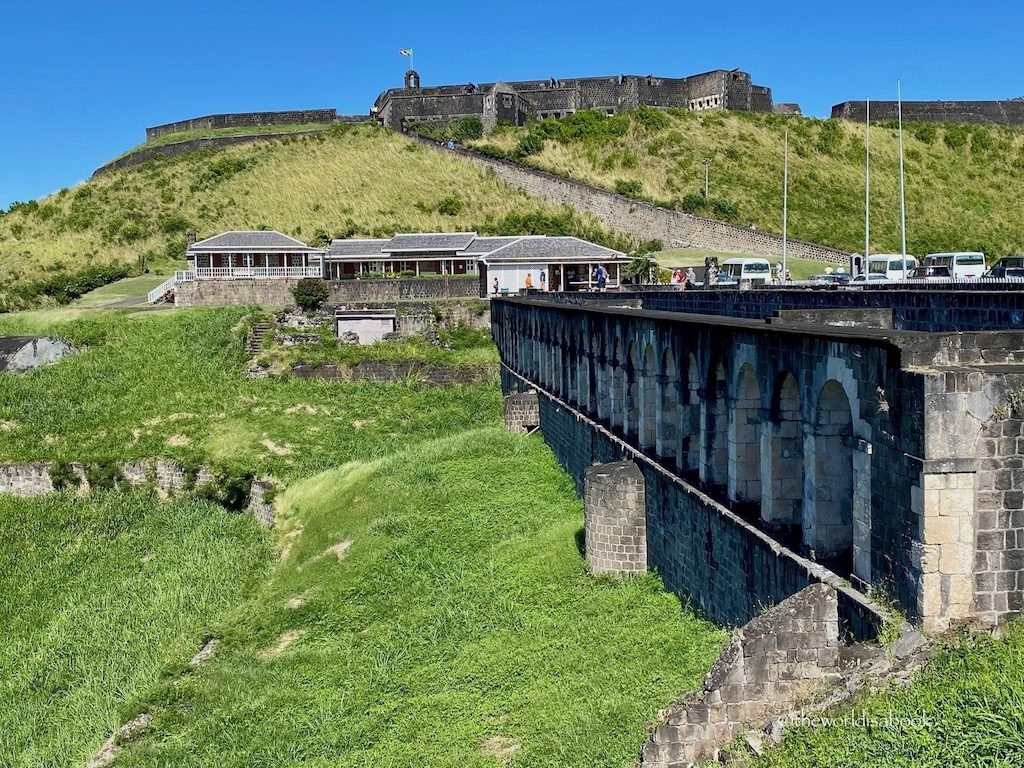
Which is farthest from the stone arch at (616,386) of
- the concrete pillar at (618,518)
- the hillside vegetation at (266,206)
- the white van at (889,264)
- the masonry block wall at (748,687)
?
the hillside vegetation at (266,206)

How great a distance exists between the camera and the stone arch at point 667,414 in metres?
17.7

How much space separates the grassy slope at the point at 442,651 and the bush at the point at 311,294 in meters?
24.3

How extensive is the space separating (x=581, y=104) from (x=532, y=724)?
275 ft

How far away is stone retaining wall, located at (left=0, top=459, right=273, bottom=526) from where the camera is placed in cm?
3366

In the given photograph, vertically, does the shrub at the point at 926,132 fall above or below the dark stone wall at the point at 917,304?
above

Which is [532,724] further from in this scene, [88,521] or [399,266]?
[399,266]

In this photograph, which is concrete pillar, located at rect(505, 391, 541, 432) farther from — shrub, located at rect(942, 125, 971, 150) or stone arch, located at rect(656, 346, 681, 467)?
shrub, located at rect(942, 125, 971, 150)

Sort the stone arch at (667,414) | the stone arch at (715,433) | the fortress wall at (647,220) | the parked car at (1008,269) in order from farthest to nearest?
the fortress wall at (647,220)
the parked car at (1008,269)
the stone arch at (667,414)
the stone arch at (715,433)

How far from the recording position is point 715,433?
15.6m

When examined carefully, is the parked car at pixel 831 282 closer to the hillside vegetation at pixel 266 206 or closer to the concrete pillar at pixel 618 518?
the concrete pillar at pixel 618 518

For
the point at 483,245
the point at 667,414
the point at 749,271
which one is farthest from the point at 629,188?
the point at 667,414

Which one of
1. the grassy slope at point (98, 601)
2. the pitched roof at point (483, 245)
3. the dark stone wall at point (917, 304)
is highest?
the pitched roof at point (483, 245)

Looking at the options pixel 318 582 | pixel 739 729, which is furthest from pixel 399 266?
pixel 739 729

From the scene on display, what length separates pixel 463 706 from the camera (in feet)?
47.6
